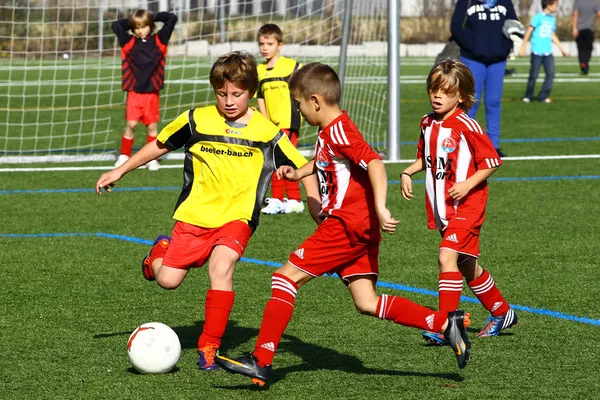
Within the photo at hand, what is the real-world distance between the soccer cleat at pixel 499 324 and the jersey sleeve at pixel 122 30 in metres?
7.74

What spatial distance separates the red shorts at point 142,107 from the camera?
12070mm

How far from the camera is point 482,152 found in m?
5.32

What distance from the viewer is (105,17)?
22969 millimetres

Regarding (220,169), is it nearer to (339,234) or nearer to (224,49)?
(339,234)

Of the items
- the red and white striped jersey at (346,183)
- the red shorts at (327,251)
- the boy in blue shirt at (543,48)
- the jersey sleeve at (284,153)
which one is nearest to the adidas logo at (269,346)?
the red shorts at (327,251)

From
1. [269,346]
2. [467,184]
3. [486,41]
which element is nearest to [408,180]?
[467,184]

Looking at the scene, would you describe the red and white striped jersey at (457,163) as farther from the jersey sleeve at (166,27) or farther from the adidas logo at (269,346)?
the jersey sleeve at (166,27)

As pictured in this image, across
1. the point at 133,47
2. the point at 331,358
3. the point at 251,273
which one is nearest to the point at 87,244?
the point at 251,273

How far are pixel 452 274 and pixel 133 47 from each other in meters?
7.75

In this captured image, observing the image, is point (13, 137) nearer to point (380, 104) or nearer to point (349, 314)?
point (380, 104)

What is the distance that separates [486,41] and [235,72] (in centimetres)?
721

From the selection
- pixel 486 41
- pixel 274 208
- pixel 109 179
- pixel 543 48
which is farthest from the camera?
pixel 543 48

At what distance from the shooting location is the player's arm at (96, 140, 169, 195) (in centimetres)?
520

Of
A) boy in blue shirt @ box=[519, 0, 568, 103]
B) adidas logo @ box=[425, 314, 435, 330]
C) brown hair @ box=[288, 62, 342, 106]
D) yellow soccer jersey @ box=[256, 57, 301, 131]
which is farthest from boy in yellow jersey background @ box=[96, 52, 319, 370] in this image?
boy in blue shirt @ box=[519, 0, 568, 103]
